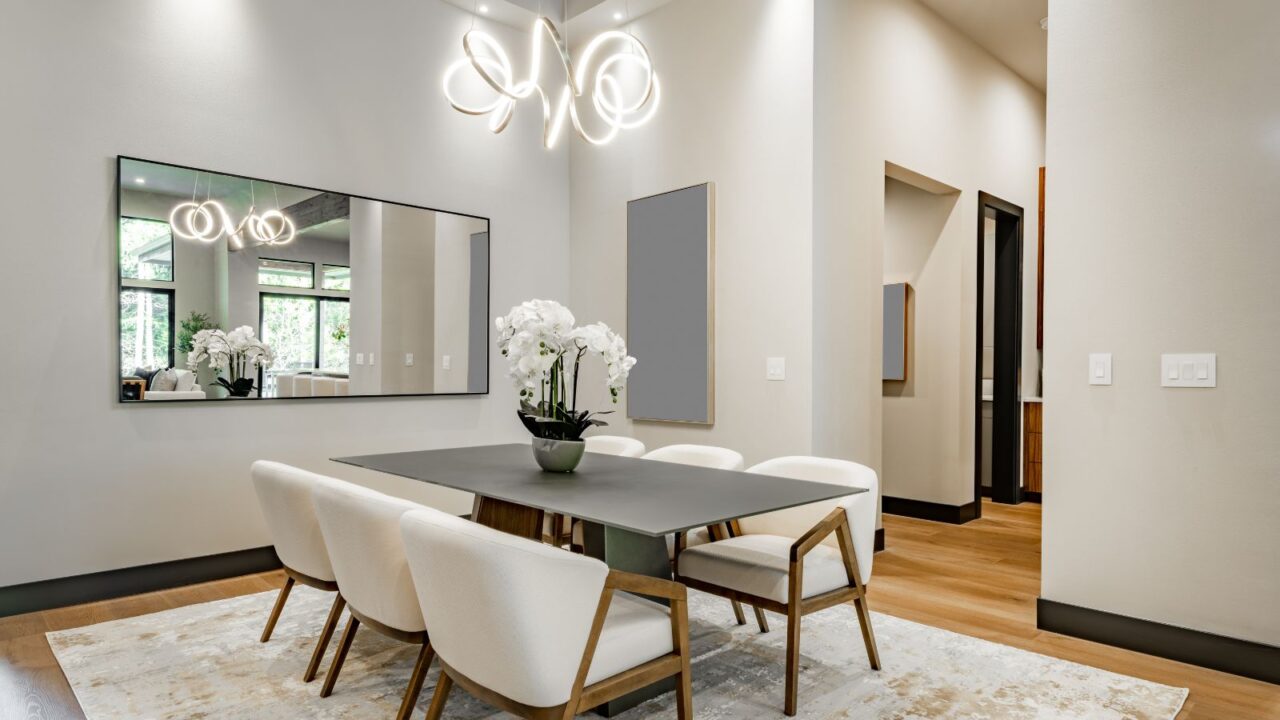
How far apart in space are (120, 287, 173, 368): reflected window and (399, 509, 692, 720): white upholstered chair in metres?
2.56

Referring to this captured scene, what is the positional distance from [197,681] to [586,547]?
136 centimetres

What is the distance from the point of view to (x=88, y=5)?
3436 millimetres

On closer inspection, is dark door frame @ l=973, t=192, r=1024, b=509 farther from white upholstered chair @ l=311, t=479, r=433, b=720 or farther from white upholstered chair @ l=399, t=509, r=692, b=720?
white upholstered chair @ l=311, t=479, r=433, b=720

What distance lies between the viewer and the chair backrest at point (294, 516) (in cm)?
245

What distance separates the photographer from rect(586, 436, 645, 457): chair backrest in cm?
362

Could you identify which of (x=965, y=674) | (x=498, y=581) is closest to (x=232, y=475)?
(x=498, y=581)

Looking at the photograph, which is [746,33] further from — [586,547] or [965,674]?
[965,674]

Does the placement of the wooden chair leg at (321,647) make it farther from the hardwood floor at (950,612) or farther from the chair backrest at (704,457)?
the chair backrest at (704,457)

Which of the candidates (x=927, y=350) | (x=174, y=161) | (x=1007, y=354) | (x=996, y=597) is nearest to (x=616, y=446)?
(x=996, y=597)

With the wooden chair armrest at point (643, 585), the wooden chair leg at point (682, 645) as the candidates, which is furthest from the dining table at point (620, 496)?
the wooden chair leg at point (682, 645)

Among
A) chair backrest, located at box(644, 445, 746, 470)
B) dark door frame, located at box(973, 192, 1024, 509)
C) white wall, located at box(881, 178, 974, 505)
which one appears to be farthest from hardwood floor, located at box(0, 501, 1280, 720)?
chair backrest, located at box(644, 445, 746, 470)

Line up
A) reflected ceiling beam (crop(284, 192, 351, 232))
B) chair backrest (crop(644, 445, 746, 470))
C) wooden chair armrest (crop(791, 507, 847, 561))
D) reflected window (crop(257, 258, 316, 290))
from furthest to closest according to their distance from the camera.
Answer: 1. reflected ceiling beam (crop(284, 192, 351, 232))
2. reflected window (crop(257, 258, 316, 290))
3. chair backrest (crop(644, 445, 746, 470))
4. wooden chair armrest (crop(791, 507, 847, 561))

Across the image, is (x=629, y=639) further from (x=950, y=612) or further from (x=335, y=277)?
(x=335, y=277)

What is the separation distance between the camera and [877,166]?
14.6 ft
